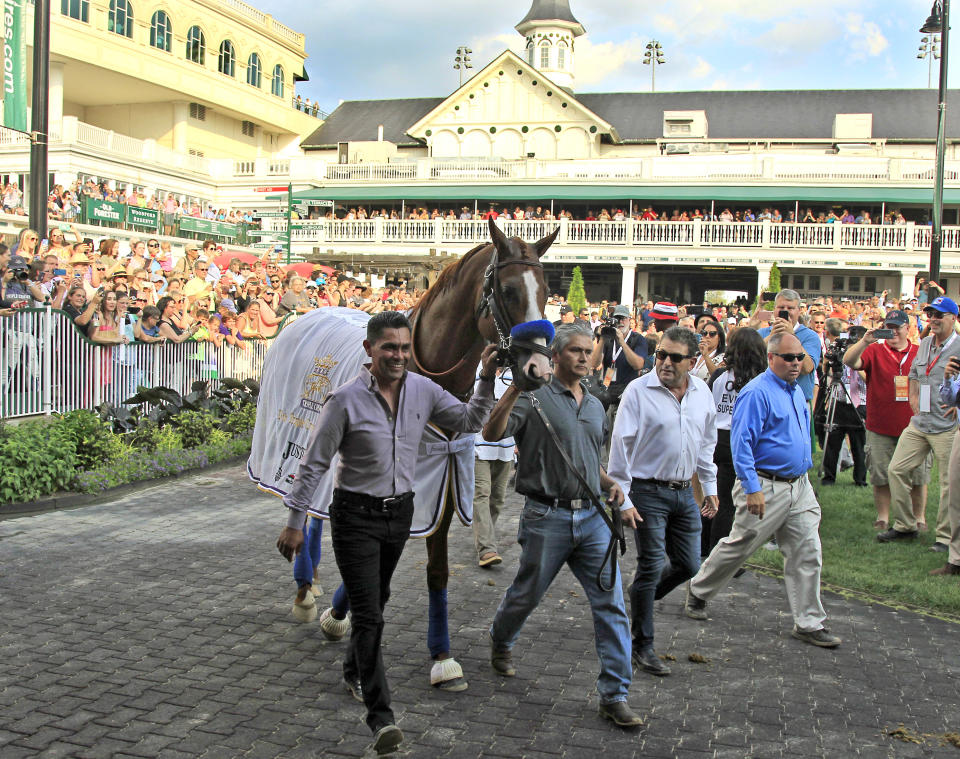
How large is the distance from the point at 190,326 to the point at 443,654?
841 centimetres

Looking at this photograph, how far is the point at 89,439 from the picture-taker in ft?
30.7

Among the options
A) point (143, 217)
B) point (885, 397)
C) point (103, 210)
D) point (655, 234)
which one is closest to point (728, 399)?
point (885, 397)

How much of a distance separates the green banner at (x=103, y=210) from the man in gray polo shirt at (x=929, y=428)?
78.7 ft

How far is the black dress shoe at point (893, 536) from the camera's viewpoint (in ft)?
26.8

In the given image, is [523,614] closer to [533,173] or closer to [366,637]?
[366,637]

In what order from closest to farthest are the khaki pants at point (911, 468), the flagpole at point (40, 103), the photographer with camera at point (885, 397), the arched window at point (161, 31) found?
the khaki pants at point (911, 468)
the photographer with camera at point (885, 397)
the flagpole at point (40, 103)
the arched window at point (161, 31)

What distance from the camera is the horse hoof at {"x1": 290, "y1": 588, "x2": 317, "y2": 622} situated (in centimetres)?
558

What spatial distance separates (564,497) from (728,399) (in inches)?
119

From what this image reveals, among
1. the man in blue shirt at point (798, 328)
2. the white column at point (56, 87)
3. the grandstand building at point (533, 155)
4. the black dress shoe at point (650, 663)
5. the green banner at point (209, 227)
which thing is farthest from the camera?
the white column at point (56, 87)

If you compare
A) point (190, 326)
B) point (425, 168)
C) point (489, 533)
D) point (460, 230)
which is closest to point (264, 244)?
point (460, 230)

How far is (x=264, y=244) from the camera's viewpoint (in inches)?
1323

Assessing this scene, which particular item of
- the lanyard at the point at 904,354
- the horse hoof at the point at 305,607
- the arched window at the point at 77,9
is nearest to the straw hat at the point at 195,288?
the horse hoof at the point at 305,607

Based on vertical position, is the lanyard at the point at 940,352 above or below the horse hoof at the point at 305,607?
above

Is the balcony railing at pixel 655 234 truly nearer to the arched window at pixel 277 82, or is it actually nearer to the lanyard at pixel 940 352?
the arched window at pixel 277 82
